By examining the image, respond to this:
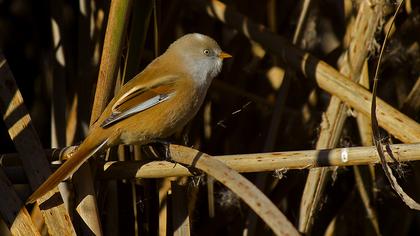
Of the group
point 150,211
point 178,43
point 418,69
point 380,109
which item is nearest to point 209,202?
point 150,211

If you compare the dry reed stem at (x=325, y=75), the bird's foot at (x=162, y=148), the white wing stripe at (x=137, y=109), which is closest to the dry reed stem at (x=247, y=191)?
the bird's foot at (x=162, y=148)

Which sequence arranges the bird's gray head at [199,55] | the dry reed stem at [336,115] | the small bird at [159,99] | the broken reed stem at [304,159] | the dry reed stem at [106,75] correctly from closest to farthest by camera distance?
the broken reed stem at [304,159] → the dry reed stem at [106,75] → the small bird at [159,99] → the dry reed stem at [336,115] → the bird's gray head at [199,55]

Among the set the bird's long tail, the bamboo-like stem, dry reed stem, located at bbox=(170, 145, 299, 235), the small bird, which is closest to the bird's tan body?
the small bird

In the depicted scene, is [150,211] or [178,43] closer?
[150,211]

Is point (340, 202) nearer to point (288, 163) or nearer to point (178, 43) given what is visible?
point (178, 43)

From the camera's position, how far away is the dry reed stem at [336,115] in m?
2.64

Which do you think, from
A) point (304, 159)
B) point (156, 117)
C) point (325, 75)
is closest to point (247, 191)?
point (304, 159)

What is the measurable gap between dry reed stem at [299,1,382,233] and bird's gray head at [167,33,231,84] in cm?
51

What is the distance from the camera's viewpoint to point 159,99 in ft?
8.55

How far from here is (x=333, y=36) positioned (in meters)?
3.76

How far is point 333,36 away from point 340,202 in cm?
99

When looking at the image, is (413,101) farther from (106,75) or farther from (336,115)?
(106,75)

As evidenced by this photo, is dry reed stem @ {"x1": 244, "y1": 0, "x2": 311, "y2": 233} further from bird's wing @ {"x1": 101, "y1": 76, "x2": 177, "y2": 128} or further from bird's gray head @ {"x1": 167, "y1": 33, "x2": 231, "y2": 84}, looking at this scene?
bird's wing @ {"x1": 101, "y1": 76, "x2": 177, "y2": 128}

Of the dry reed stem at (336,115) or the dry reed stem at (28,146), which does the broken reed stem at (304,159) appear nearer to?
the dry reed stem at (28,146)
